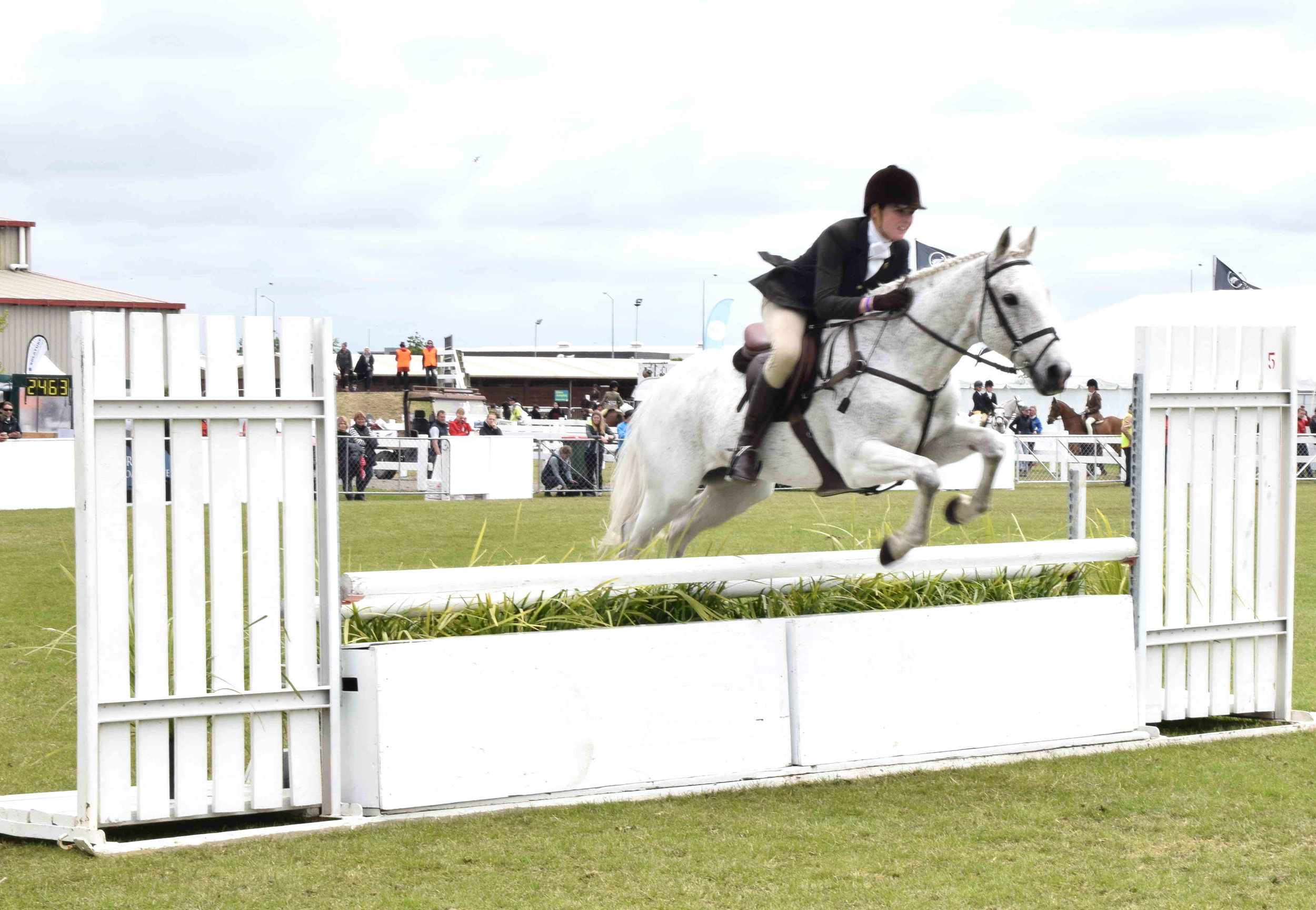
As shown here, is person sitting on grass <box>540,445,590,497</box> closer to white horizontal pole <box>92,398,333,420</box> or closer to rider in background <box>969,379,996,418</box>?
rider in background <box>969,379,996,418</box>

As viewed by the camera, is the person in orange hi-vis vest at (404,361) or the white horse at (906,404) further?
the person in orange hi-vis vest at (404,361)

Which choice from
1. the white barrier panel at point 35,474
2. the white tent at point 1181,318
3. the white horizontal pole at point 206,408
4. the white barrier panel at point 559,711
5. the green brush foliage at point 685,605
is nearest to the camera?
the white horizontal pole at point 206,408

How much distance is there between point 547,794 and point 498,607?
23.9 inches

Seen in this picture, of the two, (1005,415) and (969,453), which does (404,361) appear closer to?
(1005,415)

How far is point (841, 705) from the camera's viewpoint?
4.60 m

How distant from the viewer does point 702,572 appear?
173 inches

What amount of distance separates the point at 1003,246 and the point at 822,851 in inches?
85.9

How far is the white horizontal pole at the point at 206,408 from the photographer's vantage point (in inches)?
146

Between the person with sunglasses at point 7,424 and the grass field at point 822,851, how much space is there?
13.8 metres

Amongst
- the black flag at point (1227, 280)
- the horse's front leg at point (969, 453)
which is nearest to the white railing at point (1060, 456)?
the black flag at point (1227, 280)

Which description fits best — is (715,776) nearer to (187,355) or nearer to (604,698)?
(604,698)

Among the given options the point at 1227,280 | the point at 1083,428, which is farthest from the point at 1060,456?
the point at 1227,280

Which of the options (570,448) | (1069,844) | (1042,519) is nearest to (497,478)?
(570,448)

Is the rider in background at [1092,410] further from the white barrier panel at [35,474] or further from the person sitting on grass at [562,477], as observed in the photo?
the white barrier panel at [35,474]
